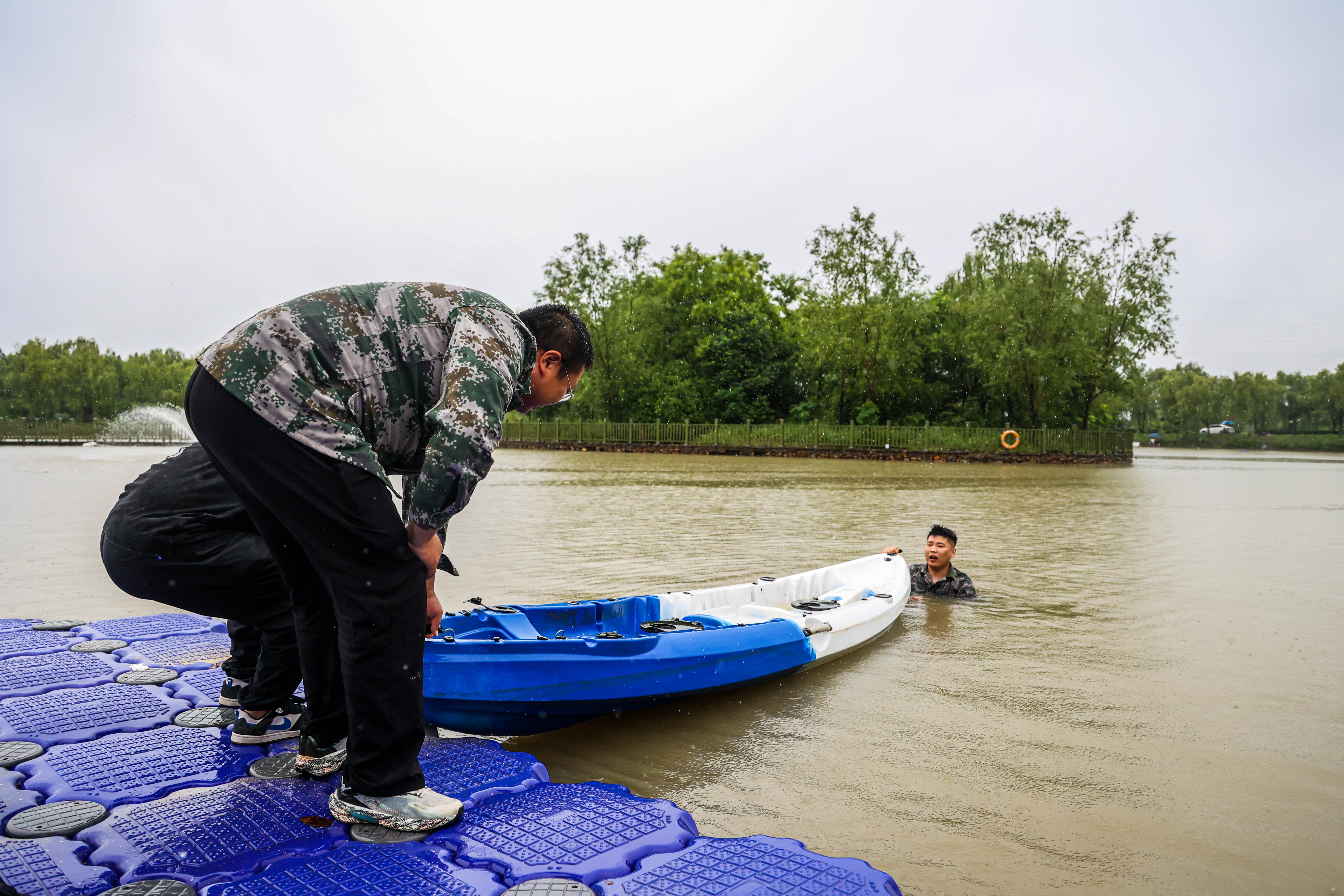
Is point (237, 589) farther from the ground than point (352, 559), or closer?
closer

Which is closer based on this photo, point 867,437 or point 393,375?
point 393,375

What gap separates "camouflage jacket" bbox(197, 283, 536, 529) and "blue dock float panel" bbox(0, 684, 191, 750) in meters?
2.01

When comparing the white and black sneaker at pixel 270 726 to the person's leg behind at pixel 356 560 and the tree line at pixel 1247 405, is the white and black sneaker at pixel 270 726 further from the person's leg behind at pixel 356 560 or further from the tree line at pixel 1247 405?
the tree line at pixel 1247 405

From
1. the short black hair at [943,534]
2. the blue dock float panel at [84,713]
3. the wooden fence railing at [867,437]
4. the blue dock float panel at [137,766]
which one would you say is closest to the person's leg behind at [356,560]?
the blue dock float panel at [137,766]

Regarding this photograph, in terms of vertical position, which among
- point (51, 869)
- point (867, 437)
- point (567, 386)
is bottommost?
point (51, 869)

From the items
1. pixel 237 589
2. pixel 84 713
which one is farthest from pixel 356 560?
pixel 84 713

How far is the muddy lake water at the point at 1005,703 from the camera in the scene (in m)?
3.02

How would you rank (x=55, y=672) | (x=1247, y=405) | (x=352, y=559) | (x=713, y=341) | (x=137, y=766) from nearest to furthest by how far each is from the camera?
1. (x=352, y=559)
2. (x=137, y=766)
3. (x=55, y=672)
4. (x=713, y=341)
5. (x=1247, y=405)

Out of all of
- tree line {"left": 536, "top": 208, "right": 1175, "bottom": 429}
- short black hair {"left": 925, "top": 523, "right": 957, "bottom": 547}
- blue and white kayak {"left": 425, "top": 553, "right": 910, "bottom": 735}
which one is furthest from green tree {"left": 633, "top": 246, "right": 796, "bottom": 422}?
blue and white kayak {"left": 425, "top": 553, "right": 910, "bottom": 735}

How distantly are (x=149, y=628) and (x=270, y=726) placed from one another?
260 cm

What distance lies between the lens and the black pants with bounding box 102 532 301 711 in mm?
3178

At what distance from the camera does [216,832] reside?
262cm

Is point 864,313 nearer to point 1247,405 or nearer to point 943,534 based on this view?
point 943,534

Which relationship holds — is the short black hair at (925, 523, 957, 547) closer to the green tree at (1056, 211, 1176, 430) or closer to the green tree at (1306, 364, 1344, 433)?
the green tree at (1056, 211, 1176, 430)
